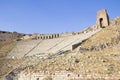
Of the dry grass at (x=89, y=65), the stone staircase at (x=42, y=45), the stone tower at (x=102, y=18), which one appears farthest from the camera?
the stone tower at (x=102, y=18)

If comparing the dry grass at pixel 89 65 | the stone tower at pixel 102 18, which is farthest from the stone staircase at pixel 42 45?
the dry grass at pixel 89 65

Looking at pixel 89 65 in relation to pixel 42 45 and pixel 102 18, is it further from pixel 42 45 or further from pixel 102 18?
pixel 42 45

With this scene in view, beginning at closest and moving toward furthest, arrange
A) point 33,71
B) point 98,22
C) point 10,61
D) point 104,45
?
point 33,71 → point 104,45 → point 10,61 → point 98,22

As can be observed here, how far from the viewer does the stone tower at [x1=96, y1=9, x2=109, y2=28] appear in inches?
1943

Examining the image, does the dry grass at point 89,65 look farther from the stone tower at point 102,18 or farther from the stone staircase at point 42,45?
the stone tower at point 102,18

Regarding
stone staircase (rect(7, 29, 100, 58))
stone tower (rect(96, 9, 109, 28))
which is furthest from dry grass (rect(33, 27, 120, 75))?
stone tower (rect(96, 9, 109, 28))

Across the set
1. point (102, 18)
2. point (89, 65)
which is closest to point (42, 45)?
point (102, 18)

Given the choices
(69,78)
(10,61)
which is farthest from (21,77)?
(10,61)

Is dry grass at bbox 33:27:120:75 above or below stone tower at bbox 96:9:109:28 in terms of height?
below

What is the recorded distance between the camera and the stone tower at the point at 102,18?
49.3 meters

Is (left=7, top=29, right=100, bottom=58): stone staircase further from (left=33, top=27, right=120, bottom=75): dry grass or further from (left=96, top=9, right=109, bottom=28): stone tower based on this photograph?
(left=33, top=27, right=120, bottom=75): dry grass

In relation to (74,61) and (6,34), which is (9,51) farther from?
(74,61)

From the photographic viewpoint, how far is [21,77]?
29141 millimetres

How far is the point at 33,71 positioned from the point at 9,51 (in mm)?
25677
